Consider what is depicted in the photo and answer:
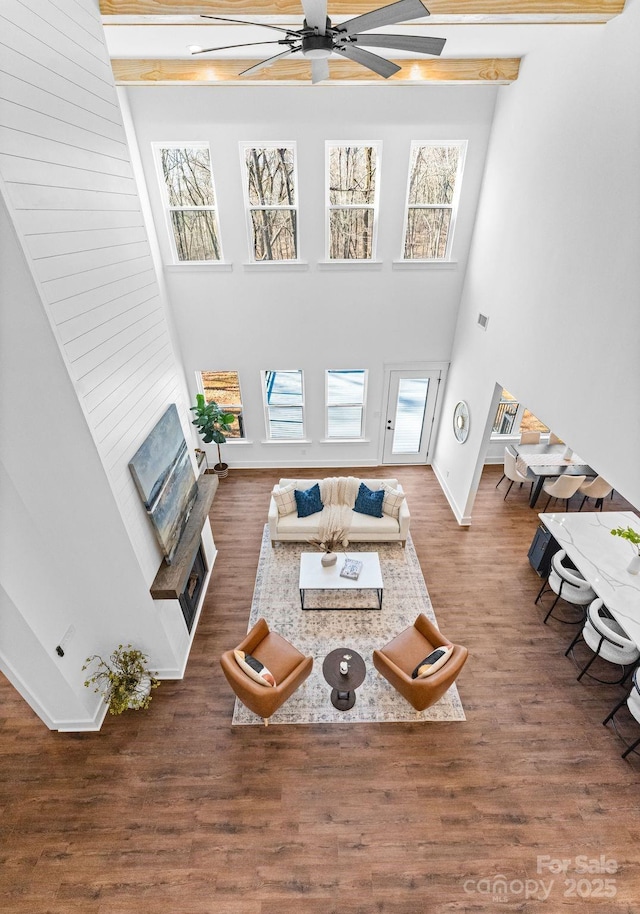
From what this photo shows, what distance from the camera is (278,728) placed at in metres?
4.04

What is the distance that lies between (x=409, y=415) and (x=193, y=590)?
4888 mm

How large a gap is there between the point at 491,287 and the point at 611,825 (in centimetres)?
576

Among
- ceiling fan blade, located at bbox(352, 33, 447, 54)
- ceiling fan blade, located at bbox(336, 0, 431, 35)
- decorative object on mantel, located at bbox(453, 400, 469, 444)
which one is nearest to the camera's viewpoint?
ceiling fan blade, located at bbox(336, 0, 431, 35)

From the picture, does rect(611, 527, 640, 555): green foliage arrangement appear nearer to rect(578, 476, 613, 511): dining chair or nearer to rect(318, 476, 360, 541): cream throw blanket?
rect(578, 476, 613, 511): dining chair

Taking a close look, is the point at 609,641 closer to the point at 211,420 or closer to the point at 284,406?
the point at 284,406

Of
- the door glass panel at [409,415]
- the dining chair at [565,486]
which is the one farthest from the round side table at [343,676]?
the door glass panel at [409,415]

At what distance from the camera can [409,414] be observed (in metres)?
7.75

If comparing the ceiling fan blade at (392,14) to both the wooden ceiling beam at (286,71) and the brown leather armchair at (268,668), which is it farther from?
the brown leather armchair at (268,668)

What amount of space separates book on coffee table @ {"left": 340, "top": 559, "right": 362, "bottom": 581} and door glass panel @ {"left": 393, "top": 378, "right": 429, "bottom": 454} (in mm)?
3132

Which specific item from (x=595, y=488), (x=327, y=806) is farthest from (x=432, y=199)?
(x=327, y=806)

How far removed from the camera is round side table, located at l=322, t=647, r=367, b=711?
394 cm

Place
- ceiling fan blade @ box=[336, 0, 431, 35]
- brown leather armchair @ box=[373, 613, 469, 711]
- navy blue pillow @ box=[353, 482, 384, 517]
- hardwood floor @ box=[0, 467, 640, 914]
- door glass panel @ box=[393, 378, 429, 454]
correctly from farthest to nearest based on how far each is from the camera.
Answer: door glass panel @ box=[393, 378, 429, 454]
navy blue pillow @ box=[353, 482, 384, 517]
brown leather armchair @ box=[373, 613, 469, 711]
hardwood floor @ box=[0, 467, 640, 914]
ceiling fan blade @ box=[336, 0, 431, 35]

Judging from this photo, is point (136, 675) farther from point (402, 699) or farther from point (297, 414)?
point (297, 414)

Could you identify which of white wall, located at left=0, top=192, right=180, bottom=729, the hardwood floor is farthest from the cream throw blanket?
white wall, located at left=0, top=192, right=180, bottom=729
